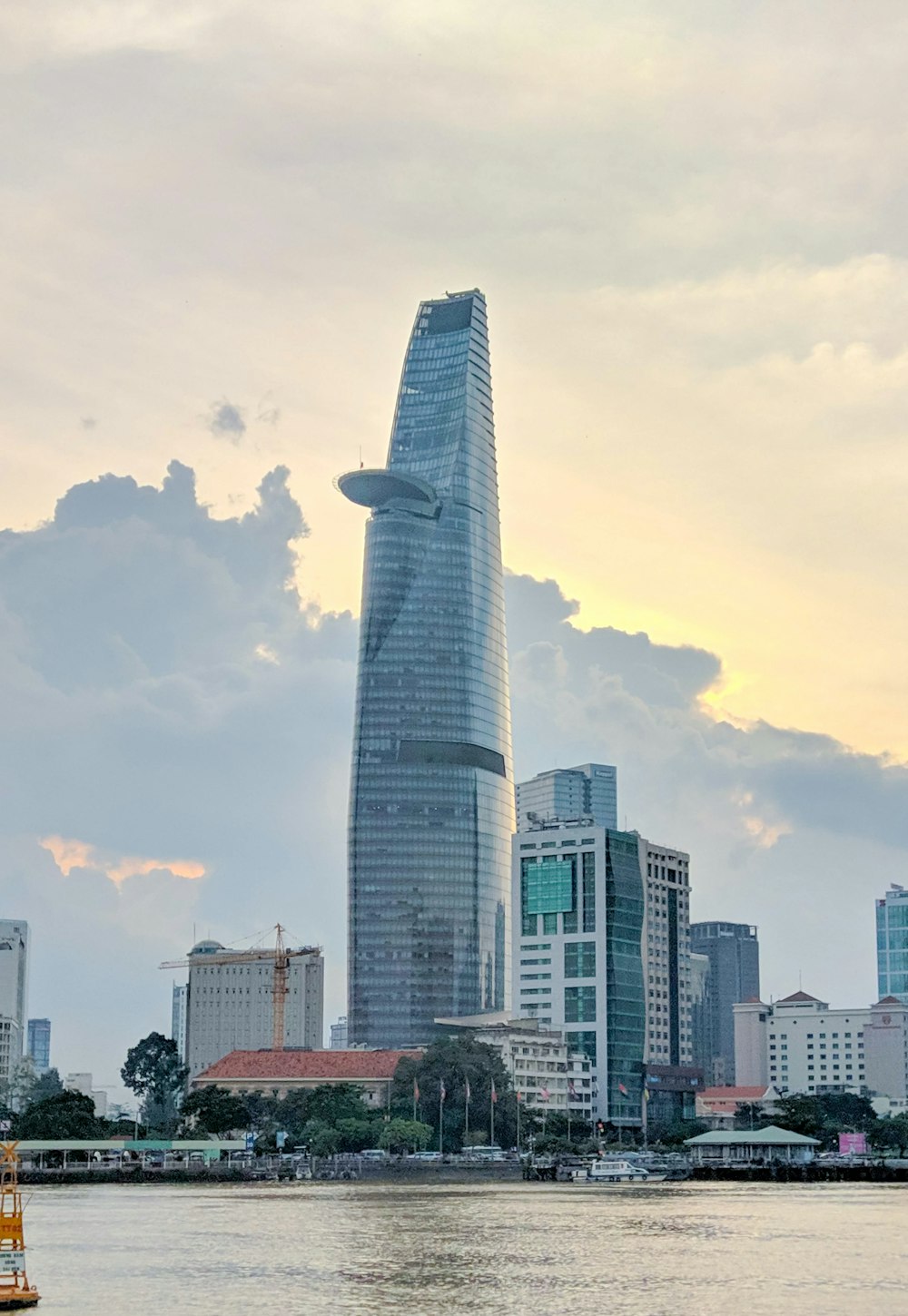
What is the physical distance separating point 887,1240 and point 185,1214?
53746 millimetres

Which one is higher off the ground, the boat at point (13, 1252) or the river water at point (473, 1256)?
the boat at point (13, 1252)

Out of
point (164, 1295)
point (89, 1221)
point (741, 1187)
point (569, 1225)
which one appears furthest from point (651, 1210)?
point (164, 1295)

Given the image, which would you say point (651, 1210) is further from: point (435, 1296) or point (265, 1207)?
point (435, 1296)

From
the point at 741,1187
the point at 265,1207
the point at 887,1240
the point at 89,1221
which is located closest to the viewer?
the point at 887,1240

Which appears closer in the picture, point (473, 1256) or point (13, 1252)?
point (13, 1252)

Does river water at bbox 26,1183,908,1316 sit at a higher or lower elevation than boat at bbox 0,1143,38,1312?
lower

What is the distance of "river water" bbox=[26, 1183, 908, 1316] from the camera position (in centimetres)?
8381

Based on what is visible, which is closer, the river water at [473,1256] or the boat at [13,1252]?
the boat at [13,1252]

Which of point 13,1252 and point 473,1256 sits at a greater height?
point 13,1252

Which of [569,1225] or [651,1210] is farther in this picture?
[651,1210]

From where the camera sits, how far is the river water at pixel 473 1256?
8381 cm

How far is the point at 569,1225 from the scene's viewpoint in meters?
126

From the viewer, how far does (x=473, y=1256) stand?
102188 mm

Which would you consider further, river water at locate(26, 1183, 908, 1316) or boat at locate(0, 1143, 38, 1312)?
river water at locate(26, 1183, 908, 1316)
